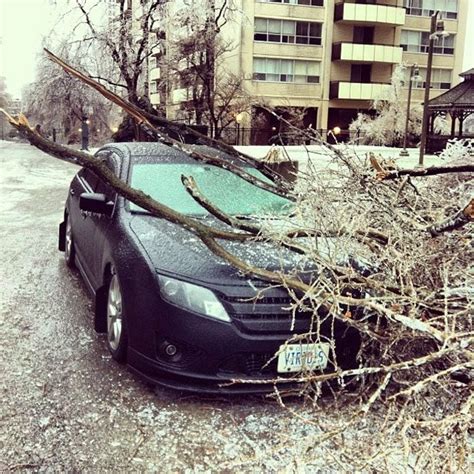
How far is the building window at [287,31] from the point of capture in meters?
37.5

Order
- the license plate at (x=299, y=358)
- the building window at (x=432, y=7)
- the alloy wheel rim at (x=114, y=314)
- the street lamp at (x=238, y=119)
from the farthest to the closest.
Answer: the building window at (x=432, y=7) → the street lamp at (x=238, y=119) → the alloy wheel rim at (x=114, y=314) → the license plate at (x=299, y=358)

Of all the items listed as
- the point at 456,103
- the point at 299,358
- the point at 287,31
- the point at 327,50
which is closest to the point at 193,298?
the point at 299,358

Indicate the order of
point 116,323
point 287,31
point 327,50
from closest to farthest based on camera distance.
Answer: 1. point 116,323
2. point 287,31
3. point 327,50

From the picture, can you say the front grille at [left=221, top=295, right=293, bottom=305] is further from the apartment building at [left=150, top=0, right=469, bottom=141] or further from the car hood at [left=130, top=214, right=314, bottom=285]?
the apartment building at [left=150, top=0, right=469, bottom=141]

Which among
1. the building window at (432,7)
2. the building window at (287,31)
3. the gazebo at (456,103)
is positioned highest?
the building window at (432,7)

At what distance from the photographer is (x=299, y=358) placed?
3418mm

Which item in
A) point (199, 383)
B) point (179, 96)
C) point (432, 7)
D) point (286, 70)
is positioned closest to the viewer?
point (199, 383)

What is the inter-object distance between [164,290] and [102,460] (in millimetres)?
1019

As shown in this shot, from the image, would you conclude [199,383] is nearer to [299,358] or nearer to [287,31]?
[299,358]

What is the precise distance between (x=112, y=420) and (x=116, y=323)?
0.84m

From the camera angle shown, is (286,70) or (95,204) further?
(286,70)

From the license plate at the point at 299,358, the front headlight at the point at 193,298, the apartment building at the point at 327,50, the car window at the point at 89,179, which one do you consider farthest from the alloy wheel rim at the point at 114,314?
the apartment building at the point at 327,50

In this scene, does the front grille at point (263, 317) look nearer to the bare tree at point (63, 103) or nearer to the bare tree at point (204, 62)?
the bare tree at point (204, 62)

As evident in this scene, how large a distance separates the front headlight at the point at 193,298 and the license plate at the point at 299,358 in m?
0.40
